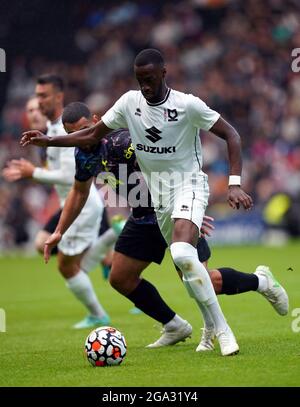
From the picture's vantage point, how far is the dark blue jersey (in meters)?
8.85

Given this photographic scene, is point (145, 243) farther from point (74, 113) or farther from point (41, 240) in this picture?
point (41, 240)

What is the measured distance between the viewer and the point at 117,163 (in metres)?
8.92

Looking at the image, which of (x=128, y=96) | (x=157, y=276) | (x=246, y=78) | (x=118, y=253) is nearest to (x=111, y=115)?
(x=128, y=96)

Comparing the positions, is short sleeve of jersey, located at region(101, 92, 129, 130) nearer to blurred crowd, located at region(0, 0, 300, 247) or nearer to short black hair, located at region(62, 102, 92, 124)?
short black hair, located at region(62, 102, 92, 124)

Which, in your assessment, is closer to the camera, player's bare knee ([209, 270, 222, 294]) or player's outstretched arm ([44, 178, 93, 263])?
player's bare knee ([209, 270, 222, 294])

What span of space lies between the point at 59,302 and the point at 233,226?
1083 cm

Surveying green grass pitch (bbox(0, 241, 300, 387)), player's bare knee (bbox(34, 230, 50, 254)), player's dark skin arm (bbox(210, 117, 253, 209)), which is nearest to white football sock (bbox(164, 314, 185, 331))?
green grass pitch (bbox(0, 241, 300, 387))

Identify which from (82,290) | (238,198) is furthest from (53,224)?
(238,198)

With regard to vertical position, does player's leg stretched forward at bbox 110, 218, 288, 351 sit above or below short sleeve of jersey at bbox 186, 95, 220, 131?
below

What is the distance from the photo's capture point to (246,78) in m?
26.5

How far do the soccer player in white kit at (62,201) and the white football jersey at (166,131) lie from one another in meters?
3.30

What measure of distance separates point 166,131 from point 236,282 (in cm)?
155
